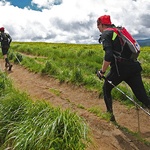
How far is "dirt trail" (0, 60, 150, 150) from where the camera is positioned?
618cm

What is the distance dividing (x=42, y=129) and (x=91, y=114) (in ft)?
11.1

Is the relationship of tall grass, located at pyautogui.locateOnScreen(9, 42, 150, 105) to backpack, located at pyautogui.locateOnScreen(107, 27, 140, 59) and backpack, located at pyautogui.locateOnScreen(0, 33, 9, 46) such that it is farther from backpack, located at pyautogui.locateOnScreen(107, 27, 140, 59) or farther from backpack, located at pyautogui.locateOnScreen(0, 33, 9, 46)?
backpack, located at pyautogui.locateOnScreen(107, 27, 140, 59)

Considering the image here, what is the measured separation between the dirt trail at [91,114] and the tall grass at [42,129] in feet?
2.30

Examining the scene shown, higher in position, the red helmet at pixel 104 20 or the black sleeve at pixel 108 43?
the red helmet at pixel 104 20

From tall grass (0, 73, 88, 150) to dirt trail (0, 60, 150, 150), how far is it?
0.70 metres

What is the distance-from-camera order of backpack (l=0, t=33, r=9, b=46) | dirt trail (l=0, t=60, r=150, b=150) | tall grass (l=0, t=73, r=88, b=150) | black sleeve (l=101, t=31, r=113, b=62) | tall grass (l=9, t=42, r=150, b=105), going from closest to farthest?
tall grass (l=0, t=73, r=88, b=150) < dirt trail (l=0, t=60, r=150, b=150) < black sleeve (l=101, t=31, r=113, b=62) < tall grass (l=9, t=42, r=150, b=105) < backpack (l=0, t=33, r=9, b=46)

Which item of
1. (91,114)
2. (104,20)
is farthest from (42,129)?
(91,114)

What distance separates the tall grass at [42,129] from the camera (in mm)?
4625

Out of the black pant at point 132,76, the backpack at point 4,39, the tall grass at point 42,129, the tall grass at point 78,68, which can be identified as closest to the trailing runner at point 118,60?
the black pant at point 132,76

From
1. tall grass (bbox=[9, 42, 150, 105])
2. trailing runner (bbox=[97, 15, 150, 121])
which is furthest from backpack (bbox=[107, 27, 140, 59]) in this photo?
tall grass (bbox=[9, 42, 150, 105])

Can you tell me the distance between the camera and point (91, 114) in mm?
8070

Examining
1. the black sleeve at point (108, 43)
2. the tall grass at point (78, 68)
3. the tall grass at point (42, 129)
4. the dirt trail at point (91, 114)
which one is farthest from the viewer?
the tall grass at point (78, 68)

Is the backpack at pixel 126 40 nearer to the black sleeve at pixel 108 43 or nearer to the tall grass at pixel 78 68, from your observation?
the black sleeve at pixel 108 43

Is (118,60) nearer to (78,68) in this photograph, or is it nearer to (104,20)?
(104,20)
